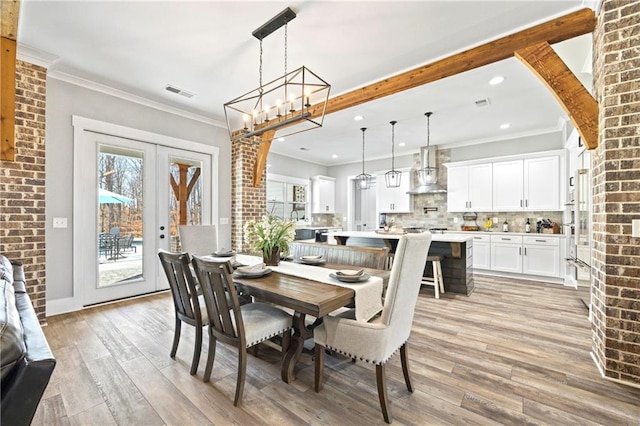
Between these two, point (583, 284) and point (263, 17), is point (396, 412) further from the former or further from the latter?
point (583, 284)

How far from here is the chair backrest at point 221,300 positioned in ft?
5.73

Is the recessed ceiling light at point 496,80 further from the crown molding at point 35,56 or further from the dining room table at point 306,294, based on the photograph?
the crown molding at point 35,56

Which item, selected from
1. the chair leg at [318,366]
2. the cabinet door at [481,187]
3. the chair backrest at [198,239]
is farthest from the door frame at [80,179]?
the cabinet door at [481,187]

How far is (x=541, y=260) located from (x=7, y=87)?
7.38 meters

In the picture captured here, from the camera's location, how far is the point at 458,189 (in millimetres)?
6191

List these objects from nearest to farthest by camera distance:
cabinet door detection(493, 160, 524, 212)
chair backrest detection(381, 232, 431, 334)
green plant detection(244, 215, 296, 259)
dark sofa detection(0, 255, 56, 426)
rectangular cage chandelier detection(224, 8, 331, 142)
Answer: dark sofa detection(0, 255, 56, 426) → chair backrest detection(381, 232, 431, 334) → rectangular cage chandelier detection(224, 8, 331, 142) → green plant detection(244, 215, 296, 259) → cabinet door detection(493, 160, 524, 212)

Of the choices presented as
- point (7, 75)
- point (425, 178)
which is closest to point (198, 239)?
point (7, 75)

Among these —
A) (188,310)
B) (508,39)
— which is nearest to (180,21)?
(188,310)

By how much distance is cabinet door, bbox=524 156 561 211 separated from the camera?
16.8 ft

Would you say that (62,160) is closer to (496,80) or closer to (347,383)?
(347,383)

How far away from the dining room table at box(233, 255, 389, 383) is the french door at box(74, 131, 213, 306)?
2630 millimetres

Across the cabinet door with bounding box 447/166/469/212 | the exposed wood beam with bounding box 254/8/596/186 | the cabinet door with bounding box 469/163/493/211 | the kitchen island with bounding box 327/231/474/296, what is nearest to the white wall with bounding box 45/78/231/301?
the exposed wood beam with bounding box 254/8/596/186

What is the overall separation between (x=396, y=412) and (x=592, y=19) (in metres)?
3.35

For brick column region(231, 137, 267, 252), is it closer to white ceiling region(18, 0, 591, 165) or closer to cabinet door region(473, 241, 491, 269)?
white ceiling region(18, 0, 591, 165)
